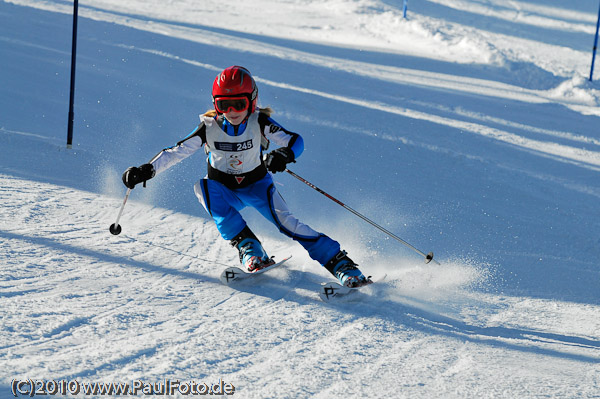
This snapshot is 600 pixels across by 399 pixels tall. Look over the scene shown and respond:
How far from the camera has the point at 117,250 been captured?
4.31 metres

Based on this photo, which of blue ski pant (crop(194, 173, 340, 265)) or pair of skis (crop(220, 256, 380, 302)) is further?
blue ski pant (crop(194, 173, 340, 265))

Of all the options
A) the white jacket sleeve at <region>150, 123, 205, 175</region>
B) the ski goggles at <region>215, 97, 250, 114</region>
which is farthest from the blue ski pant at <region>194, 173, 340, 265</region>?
the ski goggles at <region>215, 97, 250, 114</region>

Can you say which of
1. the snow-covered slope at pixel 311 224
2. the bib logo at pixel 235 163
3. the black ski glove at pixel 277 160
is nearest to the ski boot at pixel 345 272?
the snow-covered slope at pixel 311 224

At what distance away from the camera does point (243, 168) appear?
4277 millimetres

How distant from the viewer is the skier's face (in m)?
4.06

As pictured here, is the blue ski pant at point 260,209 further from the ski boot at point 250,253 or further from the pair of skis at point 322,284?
the pair of skis at point 322,284

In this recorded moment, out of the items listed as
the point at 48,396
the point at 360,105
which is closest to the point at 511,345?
the point at 48,396

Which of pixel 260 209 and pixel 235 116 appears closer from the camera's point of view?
pixel 235 116

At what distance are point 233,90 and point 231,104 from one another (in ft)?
0.29

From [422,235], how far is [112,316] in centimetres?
296

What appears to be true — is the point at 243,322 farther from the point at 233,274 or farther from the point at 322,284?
the point at 322,284

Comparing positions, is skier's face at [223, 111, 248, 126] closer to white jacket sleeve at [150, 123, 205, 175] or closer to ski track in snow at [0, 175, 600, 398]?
white jacket sleeve at [150, 123, 205, 175]

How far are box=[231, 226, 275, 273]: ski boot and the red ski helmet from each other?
32.7 inches

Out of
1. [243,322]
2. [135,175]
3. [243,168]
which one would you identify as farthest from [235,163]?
[243,322]
